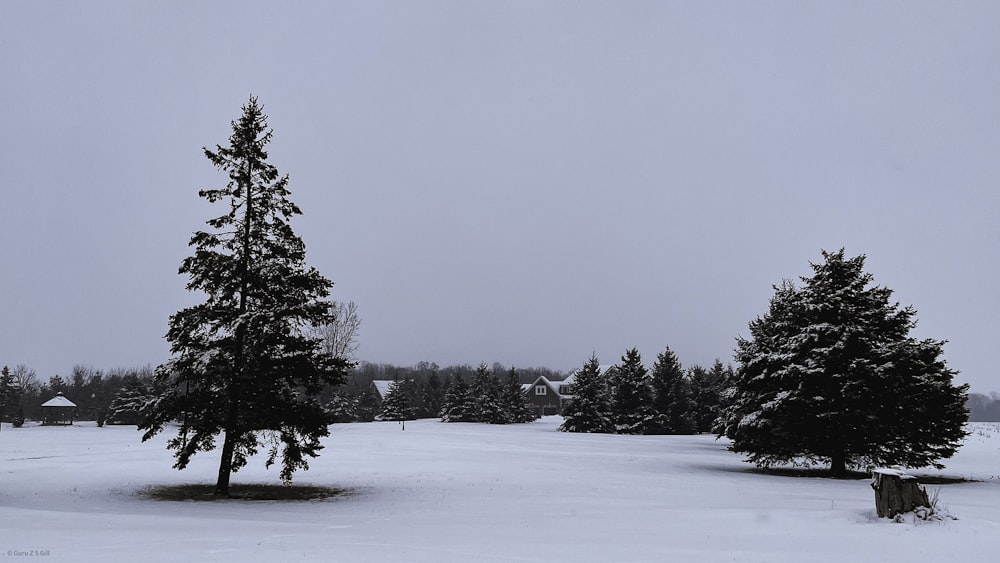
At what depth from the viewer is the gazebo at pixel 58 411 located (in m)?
82.7

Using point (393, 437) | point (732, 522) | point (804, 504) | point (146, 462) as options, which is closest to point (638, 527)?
point (732, 522)

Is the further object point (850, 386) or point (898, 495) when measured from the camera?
point (850, 386)

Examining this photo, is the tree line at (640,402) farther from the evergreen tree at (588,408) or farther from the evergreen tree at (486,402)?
the evergreen tree at (486,402)

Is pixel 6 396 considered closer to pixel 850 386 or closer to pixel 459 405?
pixel 459 405

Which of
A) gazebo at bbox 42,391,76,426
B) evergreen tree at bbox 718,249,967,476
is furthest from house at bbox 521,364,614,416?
evergreen tree at bbox 718,249,967,476

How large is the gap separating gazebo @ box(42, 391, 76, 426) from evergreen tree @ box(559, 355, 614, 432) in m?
58.4

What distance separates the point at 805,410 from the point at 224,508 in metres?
20.5

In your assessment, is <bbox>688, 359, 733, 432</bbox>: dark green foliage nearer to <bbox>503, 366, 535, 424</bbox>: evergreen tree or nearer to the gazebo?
<bbox>503, 366, 535, 424</bbox>: evergreen tree

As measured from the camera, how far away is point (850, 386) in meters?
25.9

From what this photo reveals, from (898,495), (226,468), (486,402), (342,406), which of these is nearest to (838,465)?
(898,495)

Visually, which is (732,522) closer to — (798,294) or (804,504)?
(804,504)

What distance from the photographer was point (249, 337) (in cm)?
1919

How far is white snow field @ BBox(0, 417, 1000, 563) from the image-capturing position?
10305 millimetres

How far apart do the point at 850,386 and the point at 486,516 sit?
17219 mm
